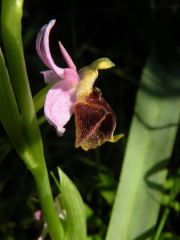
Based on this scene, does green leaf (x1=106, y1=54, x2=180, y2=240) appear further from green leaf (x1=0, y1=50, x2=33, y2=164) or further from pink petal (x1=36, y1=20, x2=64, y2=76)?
pink petal (x1=36, y1=20, x2=64, y2=76)

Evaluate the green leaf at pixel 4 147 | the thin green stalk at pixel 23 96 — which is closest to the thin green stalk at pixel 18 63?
the thin green stalk at pixel 23 96

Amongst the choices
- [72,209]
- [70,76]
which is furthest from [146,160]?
[70,76]

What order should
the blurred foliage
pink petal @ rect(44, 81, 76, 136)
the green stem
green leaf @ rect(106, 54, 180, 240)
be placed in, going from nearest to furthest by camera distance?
1. pink petal @ rect(44, 81, 76, 136)
2. the green stem
3. green leaf @ rect(106, 54, 180, 240)
4. the blurred foliage

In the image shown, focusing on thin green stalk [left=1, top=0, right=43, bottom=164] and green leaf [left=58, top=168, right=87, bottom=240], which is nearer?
thin green stalk [left=1, top=0, right=43, bottom=164]

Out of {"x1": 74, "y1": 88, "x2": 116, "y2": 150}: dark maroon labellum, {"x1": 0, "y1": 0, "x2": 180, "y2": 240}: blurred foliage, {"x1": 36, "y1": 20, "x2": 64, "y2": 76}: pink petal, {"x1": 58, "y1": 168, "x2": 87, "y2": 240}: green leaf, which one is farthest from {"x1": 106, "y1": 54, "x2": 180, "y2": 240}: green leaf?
{"x1": 36, "y1": 20, "x2": 64, "y2": 76}: pink petal

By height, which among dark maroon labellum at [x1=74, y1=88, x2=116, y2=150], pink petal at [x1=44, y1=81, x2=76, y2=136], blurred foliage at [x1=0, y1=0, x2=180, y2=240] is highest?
pink petal at [x1=44, y1=81, x2=76, y2=136]

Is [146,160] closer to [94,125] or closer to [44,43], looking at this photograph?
[94,125]
